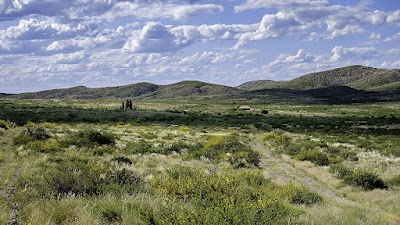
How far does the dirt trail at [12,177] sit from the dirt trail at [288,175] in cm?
1217

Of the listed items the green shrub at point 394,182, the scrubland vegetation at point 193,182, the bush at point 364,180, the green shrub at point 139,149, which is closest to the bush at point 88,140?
the scrubland vegetation at point 193,182

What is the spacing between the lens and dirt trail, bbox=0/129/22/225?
7505mm

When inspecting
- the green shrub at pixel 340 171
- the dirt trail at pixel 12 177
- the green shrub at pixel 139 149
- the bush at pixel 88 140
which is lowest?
the green shrub at pixel 340 171

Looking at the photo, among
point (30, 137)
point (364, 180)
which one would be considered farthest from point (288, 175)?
point (30, 137)

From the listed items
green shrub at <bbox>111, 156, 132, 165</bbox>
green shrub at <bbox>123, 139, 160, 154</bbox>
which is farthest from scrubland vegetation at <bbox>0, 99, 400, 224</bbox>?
green shrub at <bbox>123, 139, 160, 154</bbox>

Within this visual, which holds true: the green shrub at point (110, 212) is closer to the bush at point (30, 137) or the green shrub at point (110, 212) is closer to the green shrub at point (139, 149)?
the green shrub at point (139, 149)

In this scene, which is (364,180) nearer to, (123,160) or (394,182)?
(394,182)

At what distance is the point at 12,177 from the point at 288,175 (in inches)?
560

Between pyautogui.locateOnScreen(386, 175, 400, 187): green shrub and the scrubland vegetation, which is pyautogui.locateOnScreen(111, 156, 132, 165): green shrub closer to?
the scrubland vegetation

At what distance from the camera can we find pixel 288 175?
21.9 meters

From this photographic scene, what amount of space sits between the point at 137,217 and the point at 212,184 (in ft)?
10.5

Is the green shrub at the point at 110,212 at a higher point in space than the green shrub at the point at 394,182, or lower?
higher

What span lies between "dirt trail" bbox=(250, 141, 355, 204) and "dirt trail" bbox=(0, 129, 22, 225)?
1217cm

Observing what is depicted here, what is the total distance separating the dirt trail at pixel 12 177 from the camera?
7505 mm
